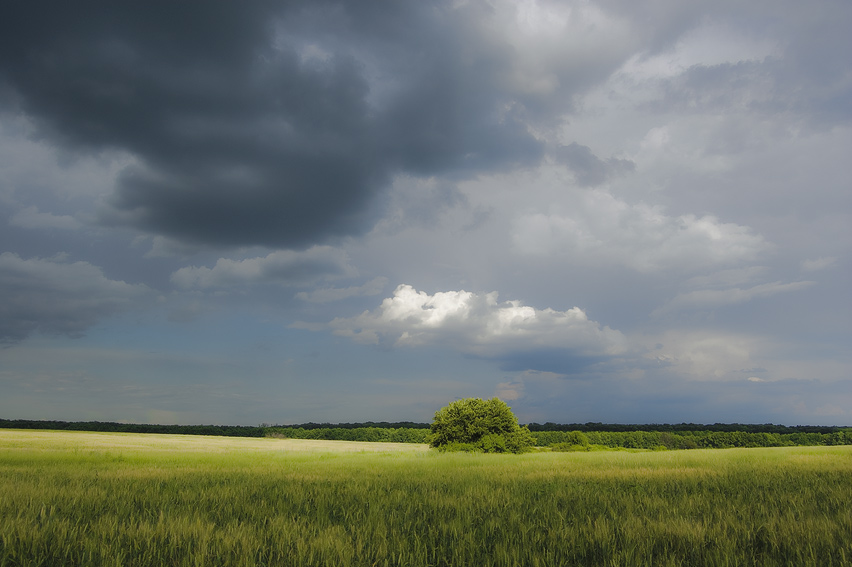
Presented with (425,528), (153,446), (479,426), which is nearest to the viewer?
(425,528)

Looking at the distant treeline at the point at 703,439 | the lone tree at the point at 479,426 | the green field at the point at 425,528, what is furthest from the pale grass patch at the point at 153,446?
the distant treeline at the point at 703,439

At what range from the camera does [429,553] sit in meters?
4.34

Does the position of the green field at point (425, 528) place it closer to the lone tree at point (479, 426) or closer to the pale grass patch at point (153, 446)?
the pale grass patch at point (153, 446)

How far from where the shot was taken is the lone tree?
3762 centimetres

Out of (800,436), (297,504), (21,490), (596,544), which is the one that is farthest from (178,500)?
(800,436)

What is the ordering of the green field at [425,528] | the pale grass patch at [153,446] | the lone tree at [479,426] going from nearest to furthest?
the green field at [425,528]
the pale grass patch at [153,446]
the lone tree at [479,426]

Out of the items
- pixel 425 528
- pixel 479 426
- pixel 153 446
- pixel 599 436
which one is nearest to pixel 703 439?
pixel 599 436

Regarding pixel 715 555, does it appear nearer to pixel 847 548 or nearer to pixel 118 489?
pixel 847 548

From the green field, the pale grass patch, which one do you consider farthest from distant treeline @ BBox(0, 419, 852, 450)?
the green field

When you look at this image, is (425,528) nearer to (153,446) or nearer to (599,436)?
(153,446)

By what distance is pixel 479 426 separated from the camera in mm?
38125

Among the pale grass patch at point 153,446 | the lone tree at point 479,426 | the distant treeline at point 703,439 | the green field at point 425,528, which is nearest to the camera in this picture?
the green field at point 425,528

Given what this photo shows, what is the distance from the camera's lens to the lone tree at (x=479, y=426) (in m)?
37.6

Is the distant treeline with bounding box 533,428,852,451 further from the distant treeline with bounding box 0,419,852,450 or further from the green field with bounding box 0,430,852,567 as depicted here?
the green field with bounding box 0,430,852,567
